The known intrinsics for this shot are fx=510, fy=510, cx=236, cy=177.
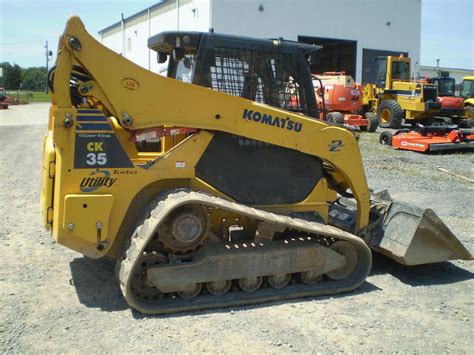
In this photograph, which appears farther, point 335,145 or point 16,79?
point 16,79

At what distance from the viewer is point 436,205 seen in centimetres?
847

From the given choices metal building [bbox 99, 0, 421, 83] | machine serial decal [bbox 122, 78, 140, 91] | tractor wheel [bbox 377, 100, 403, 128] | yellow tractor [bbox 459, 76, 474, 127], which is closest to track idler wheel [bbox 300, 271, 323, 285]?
machine serial decal [bbox 122, 78, 140, 91]

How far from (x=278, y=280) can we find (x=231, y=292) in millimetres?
465

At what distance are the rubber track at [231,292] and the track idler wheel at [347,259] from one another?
4 cm

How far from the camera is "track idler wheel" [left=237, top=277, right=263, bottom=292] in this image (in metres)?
4.63

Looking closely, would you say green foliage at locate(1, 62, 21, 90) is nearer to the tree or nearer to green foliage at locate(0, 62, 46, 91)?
green foliage at locate(0, 62, 46, 91)

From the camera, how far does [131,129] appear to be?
441 cm

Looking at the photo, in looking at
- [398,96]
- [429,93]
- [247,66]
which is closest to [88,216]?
[247,66]

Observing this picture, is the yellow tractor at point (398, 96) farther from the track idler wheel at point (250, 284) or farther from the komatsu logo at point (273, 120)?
the track idler wheel at point (250, 284)

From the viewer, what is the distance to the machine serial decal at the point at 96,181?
4.22 metres

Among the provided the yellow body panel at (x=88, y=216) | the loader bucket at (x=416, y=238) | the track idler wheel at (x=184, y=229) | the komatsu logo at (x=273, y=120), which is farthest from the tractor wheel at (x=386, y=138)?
the yellow body panel at (x=88, y=216)

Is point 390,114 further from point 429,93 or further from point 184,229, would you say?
point 184,229

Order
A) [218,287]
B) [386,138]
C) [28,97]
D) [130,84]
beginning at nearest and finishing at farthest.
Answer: [130,84] < [218,287] < [386,138] < [28,97]

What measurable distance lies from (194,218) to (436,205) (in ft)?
18.0
